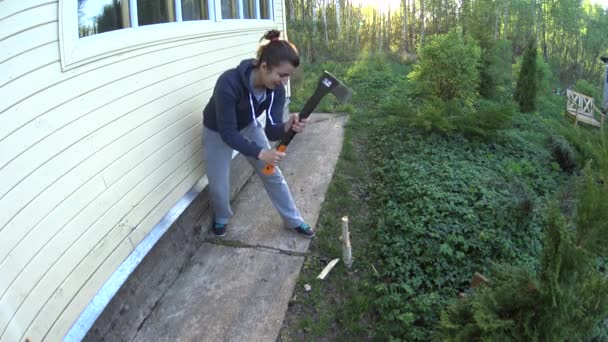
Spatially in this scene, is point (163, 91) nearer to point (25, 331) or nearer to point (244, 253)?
point (244, 253)

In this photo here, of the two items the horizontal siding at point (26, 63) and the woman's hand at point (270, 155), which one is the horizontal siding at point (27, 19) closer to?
the horizontal siding at point (26, 63)

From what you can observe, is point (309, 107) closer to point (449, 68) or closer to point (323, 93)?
point (323, 93)

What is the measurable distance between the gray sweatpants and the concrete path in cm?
23

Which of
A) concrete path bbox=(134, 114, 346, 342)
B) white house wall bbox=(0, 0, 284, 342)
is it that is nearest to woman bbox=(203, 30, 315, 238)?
concrete path bbox=(134, 114, 346, 342)

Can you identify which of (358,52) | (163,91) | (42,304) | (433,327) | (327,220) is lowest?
(433,327)

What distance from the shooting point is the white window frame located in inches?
85.4

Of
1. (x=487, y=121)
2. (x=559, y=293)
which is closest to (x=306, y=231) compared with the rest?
(x=559, y=293)

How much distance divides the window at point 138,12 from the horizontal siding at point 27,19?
23 cm

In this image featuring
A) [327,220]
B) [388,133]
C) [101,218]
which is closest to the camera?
[101,218]

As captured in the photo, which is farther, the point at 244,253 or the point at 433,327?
the point at 244,253

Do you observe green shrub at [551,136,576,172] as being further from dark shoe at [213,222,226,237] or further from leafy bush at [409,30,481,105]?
dark shoe at [213,222,226,237]

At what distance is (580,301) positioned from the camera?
70.3 inches

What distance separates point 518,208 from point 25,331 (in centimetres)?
361

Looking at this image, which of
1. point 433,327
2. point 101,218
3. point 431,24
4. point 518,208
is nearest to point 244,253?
point 101,218
